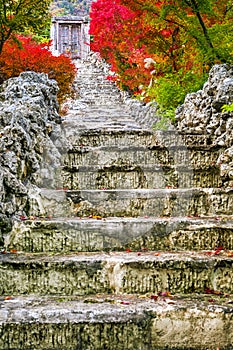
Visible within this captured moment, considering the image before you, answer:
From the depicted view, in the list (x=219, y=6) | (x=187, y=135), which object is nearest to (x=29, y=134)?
(x=187, y=135)

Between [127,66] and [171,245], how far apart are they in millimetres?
11209

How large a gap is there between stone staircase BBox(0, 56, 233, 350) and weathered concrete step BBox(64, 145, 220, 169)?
0.01m

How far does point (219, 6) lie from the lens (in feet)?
26.2

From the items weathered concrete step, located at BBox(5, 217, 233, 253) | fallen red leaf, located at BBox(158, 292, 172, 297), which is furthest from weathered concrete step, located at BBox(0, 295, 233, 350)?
weathered concrete step, located at BBox(5, 217, 233, 253)

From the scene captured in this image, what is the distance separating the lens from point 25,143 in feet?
15.8

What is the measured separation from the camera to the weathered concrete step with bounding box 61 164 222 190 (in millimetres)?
5375

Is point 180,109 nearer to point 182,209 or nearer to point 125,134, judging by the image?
point 125,134

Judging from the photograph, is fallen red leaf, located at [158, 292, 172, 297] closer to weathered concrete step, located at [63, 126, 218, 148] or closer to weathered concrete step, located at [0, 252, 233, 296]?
weathered concrete step, located at [0, 252, 233, 296]

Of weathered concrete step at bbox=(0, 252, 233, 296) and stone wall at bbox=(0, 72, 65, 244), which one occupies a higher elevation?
stone wall at bbox=(0, 72, 65, 244)

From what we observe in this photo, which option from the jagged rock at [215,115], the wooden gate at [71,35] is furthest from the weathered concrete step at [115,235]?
Result: the wooden gate at [71,35]

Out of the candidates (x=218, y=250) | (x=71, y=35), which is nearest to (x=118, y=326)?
(x=218, y=250)

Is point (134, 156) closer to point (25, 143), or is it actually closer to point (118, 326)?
point (25, 143)

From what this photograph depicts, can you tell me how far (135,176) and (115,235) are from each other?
5.44 feet

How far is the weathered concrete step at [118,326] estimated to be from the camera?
2879mm
